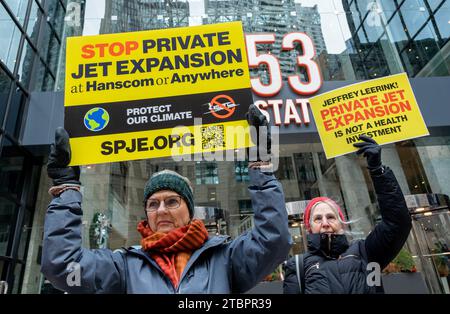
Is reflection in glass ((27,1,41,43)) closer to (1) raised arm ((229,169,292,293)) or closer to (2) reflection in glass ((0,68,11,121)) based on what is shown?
(2) reflection in glass ((0,68,11,121))

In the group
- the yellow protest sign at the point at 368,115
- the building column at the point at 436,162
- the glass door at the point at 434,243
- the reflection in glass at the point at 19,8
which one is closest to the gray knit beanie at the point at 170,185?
the yellow protest sign at the point at 368,115

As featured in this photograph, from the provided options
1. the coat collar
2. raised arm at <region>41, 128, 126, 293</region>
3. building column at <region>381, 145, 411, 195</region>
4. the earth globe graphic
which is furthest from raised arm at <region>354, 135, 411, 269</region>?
building column at <region>381, 145, 411, 195</region>

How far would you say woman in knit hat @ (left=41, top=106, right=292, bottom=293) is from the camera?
4.99 feet

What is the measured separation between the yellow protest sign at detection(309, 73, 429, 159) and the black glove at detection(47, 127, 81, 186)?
2.66 meters

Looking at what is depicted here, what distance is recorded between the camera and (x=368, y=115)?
3.60m

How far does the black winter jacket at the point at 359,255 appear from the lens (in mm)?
2168

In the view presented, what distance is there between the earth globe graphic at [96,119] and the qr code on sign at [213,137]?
86 cm

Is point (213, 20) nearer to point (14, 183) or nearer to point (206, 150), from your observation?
point (14, 183)

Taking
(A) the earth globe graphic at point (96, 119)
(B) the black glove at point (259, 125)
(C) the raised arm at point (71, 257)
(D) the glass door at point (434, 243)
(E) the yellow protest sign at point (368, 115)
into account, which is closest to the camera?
(C) the raised arm at point (71, 257)

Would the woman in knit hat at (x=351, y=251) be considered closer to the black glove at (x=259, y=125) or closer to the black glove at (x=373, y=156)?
the black glove at (x=373, y=156)

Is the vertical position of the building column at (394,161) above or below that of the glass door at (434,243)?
above
